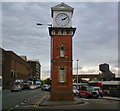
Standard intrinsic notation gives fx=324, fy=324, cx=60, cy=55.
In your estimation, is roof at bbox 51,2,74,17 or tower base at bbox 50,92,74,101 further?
→ roof at bbox 51,2,74,17

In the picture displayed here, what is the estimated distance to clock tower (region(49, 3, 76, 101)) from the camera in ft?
112

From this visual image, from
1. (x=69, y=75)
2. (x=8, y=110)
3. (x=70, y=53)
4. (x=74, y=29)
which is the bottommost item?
(x=8, y=110)

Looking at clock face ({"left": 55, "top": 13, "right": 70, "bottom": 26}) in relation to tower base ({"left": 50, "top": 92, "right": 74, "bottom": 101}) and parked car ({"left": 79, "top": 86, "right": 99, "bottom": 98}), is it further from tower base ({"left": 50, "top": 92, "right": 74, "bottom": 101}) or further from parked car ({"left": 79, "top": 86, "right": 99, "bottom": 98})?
parked car ({"left": 79, "top": 86, "right": 99, "bottom": 98})

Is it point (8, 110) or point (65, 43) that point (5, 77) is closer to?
point (65, 43)

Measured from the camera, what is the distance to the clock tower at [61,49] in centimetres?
3426

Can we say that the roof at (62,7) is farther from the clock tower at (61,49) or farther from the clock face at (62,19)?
the clock face at (62,19)

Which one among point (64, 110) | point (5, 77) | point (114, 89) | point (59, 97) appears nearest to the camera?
point (64, 110)

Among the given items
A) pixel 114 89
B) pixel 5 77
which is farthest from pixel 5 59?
pixel 114 89

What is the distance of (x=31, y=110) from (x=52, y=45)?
12.8 metres

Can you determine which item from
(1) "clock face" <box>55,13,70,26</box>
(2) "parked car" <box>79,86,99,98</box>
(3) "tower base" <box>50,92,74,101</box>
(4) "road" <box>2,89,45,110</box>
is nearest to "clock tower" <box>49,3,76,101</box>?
(1) "clock face" <box>55,13,70,26</box>

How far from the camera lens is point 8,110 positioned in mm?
23062

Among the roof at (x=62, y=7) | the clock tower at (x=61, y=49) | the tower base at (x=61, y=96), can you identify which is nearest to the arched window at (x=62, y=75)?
the clock tower at (x=61, y=49)

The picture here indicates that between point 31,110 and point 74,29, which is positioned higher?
point 74,29

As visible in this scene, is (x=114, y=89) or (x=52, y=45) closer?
(x=52, y=45)
